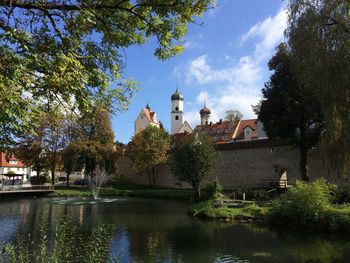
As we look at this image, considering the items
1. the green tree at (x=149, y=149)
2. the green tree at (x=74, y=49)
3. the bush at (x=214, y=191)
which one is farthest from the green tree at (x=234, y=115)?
the green tree at (x=74, y=49)

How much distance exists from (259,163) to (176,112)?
4559 cm

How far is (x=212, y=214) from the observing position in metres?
22.2

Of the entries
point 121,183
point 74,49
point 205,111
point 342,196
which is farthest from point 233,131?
point 74,49

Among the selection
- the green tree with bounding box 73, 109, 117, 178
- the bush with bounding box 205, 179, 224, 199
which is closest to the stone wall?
the bush with bounding box 205, 179, 224, 199

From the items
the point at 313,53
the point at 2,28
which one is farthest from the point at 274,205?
the point at 2,28

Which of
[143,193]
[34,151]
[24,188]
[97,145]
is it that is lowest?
[143,193]

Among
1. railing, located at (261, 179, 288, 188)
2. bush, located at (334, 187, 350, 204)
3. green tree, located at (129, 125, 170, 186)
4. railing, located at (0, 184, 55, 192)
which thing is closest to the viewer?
bush, located at (334, 187, 350, 204)

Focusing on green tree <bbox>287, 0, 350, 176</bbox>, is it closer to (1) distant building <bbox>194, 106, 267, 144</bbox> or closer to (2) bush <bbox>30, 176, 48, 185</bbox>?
(2) bush <bbox>30, 176, 48, 185</bbox>

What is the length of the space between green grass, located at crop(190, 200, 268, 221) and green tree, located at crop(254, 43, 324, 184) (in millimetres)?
9092

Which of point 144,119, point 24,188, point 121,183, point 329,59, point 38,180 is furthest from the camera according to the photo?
point 144,119

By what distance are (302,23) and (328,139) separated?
443 cm

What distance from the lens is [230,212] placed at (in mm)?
21969

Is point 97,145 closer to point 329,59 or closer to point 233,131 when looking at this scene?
point 233,131

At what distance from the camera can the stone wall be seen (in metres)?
33.1
